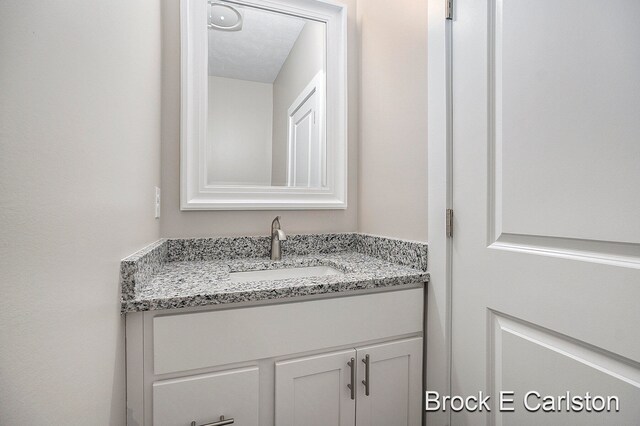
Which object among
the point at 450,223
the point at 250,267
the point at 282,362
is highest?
the point at 450,223

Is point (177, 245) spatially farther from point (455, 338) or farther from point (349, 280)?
point (455, 338)

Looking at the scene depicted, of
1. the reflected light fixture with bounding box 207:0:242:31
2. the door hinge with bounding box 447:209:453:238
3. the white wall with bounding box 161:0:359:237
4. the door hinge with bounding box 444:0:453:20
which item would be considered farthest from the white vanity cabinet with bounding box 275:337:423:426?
the reflected light fixture with bounding box 207:0:242:31

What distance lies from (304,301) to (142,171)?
2.03 feet

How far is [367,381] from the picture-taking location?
97 cm

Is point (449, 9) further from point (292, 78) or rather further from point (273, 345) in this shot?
point (273, 345)

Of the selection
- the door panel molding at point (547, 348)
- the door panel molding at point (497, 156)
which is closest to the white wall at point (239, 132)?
the door panel molding at point (497, 156)

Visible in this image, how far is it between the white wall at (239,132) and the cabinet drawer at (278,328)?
687mm

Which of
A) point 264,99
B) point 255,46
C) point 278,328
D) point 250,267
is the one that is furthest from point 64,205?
point 255,46

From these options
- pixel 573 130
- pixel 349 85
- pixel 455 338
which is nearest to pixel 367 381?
pixel 455 338

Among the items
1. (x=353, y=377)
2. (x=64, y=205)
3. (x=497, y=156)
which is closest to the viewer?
(x=64, y=205)

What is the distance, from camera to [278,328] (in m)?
0.89

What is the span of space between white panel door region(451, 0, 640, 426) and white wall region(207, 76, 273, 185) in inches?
31.6

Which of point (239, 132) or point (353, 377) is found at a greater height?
point (239, 132)

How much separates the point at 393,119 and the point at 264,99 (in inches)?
22.9
